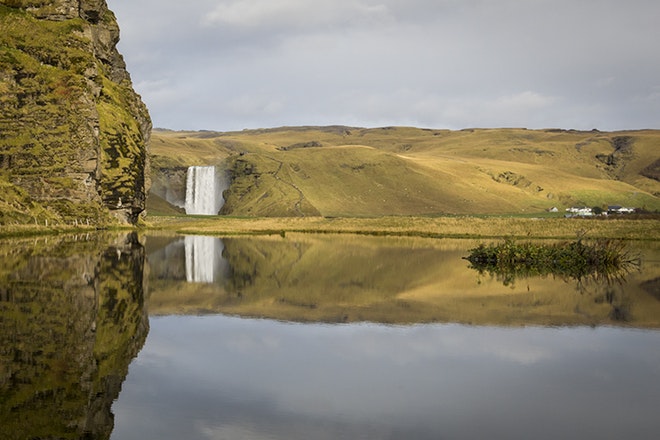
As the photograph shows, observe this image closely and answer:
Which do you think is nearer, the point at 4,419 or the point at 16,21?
the point at 4,419

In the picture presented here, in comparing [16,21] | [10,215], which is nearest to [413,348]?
[10,215]

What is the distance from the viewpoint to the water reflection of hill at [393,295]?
23.9 m

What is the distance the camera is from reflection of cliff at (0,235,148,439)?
11.3 metres

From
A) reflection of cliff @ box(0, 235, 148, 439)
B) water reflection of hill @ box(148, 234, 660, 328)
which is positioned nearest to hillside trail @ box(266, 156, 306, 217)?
water reflection of hill @ box(148, 234, 660, 328)

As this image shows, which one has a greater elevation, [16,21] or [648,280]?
[16,21]

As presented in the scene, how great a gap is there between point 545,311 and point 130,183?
74.2 m

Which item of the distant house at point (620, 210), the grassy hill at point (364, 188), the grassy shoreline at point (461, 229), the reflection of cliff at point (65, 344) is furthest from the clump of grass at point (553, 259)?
the grassy hill at point (364, 188)

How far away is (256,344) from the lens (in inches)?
724

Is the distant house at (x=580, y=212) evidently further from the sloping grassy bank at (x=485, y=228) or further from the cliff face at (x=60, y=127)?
the cliff face at (x=60, y=127)

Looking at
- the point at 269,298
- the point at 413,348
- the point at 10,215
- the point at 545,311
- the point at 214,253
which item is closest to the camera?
the point at 413,348

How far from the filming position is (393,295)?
29000 mm

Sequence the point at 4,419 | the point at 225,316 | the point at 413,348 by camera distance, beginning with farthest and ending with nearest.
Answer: the point at 225,316 → the point at 413,348 → the point at 4,419

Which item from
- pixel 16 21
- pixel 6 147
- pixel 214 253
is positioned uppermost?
pixel 16 21

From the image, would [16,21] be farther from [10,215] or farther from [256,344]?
[256,344]
